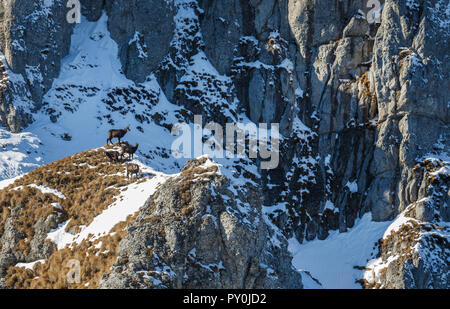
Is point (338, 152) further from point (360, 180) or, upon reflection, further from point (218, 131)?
point (218, 131)

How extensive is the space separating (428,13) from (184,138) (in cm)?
2918

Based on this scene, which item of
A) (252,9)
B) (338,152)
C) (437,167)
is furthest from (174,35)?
(437,167)

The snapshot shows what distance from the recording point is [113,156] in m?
59.3

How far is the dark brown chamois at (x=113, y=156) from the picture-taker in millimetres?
59062

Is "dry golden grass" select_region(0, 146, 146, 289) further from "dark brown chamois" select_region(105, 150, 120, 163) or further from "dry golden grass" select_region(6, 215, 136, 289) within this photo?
"dark brown chamois" select_region(105, 150, 120, 163)

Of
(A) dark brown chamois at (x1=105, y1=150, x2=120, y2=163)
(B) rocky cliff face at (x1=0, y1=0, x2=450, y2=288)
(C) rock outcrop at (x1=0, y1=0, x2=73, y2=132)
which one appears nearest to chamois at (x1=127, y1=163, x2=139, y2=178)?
(A) dark brown chamois at (x1=105, y1=150, x2=120, y2=163)

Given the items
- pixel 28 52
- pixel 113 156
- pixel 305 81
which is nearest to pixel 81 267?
pixel 113 156

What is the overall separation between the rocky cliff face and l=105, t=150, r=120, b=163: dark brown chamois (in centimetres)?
2200

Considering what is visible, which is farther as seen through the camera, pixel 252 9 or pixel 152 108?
pixel 252 9

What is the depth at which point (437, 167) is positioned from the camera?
8612 cm

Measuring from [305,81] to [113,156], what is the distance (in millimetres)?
43790

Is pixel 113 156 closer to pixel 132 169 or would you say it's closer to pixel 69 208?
pixel 132 169

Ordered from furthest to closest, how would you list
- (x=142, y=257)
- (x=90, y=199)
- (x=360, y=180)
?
(x=360, y=180)
(x=90, y=199)
(x=142, y=257)

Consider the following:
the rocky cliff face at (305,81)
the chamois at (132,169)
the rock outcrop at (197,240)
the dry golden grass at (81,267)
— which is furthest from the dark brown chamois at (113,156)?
the rocky cliff face at (305,81)
